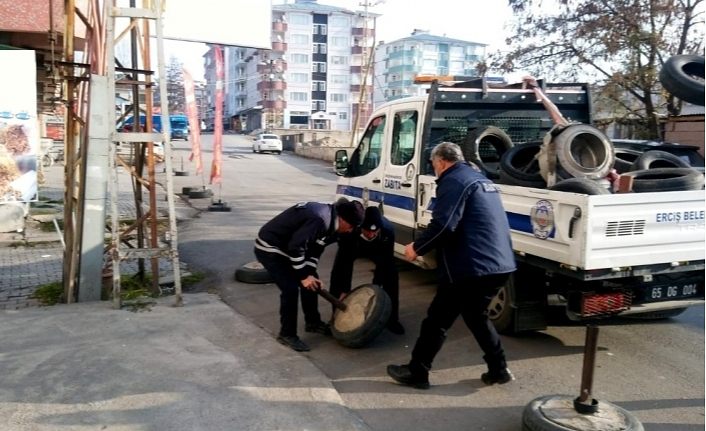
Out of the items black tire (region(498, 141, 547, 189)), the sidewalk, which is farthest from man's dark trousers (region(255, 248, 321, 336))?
black tire (region(498, 141, 547, 189))

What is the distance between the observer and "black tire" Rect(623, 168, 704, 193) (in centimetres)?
471

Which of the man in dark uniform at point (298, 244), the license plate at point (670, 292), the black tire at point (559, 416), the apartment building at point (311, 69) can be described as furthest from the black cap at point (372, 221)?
the apartment building at point (311, 69)

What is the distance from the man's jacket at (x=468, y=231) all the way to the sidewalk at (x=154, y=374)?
125cm

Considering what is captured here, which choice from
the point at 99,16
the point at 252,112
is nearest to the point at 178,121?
the point at 252,112

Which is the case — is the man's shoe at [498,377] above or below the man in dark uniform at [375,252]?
below

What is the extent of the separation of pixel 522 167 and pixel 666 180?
1.48 meters

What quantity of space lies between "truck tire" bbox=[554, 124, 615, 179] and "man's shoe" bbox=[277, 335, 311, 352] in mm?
2697

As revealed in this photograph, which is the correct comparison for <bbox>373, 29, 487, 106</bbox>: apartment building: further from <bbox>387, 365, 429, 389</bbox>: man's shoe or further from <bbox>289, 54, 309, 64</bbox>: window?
<bbox>387, 365, 429, 389</bbox>: man's shoe

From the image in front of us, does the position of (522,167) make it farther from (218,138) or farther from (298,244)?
(218,138)

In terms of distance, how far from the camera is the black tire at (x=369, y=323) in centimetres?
497

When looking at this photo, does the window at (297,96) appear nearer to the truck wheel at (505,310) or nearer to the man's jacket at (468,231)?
the truck wheel at (505,310)

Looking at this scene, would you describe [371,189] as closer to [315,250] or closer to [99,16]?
[315,250]

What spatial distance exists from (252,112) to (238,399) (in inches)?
3816

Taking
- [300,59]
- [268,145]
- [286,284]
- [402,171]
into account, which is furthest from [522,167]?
[300,59]
